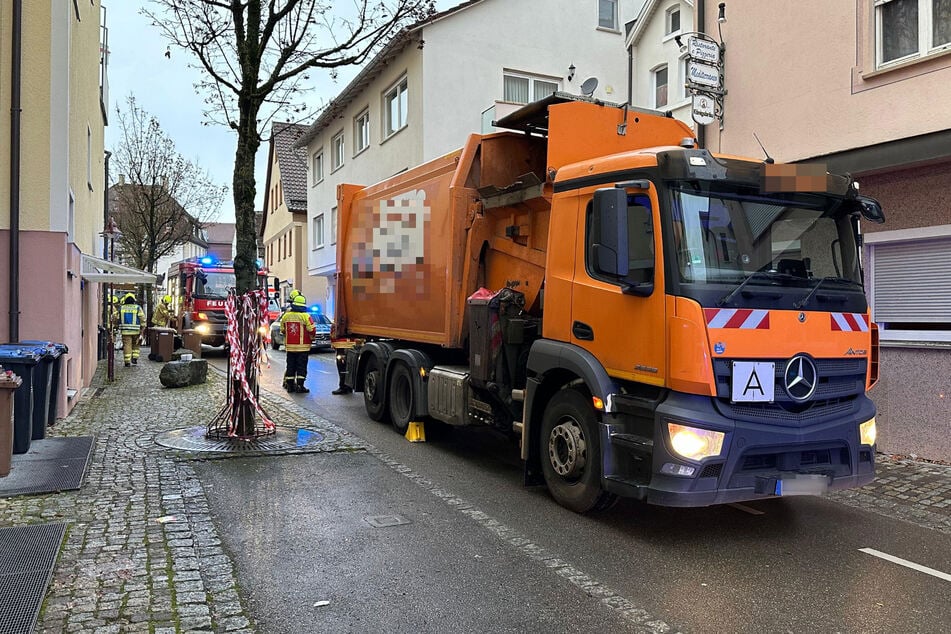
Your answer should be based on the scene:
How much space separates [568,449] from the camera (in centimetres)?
573

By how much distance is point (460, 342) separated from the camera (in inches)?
314

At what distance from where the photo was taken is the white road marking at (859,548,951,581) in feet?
15.2

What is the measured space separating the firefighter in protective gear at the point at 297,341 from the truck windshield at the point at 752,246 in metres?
9.17

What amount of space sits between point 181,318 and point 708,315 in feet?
70.8

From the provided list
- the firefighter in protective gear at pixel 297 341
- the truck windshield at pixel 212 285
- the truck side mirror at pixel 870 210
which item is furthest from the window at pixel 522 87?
the truck side mirror at pixel 870 210

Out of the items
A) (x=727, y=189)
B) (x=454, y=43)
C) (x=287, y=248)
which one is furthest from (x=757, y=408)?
(x=287, y=248)

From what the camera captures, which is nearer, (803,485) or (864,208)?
(803,485)

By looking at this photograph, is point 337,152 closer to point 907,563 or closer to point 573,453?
point 573,453

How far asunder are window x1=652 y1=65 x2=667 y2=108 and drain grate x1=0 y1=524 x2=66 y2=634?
17.8 metres

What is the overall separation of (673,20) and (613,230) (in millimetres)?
15490

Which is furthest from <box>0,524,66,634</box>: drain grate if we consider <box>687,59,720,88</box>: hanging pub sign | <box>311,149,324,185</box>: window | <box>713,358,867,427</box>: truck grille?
<box>311,149,324,185</box>: window

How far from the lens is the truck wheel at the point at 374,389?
9.73 meters

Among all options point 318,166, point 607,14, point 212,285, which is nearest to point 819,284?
point 607,14

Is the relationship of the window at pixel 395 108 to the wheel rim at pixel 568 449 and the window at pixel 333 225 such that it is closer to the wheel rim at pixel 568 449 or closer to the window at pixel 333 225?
the window at pixel 333 225
